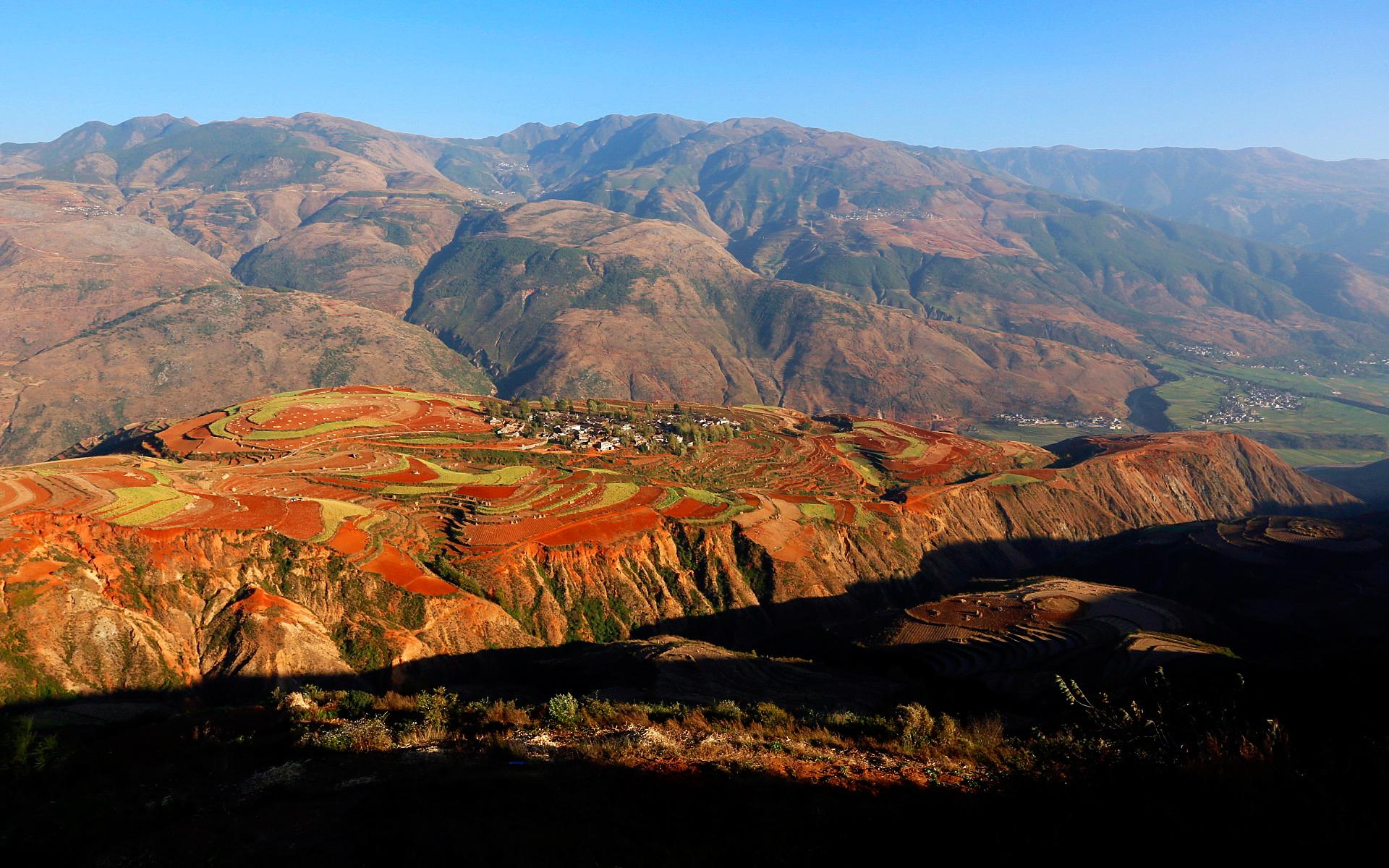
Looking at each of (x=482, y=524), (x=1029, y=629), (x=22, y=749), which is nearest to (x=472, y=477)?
(x=482, y=524)

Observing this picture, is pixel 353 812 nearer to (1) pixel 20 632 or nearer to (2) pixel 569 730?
(2) pixel 569 730

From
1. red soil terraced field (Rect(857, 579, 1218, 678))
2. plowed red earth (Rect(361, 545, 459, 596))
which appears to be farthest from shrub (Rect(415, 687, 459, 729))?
red soil terraced field (Rect(857, 579, 1218, 678))

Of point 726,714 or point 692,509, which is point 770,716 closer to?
point 726,714

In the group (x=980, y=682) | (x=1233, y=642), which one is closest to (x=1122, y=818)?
(x=980, y=682)

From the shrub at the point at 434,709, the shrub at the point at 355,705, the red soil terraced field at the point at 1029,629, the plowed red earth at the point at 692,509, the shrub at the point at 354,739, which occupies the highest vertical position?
the shrub at the point at 354,739

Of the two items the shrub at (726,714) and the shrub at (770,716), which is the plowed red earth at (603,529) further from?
the shrub at (770,716)

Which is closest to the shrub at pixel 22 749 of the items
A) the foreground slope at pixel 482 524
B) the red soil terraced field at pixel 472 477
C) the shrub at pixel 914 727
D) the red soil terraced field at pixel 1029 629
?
the shrub at pixel 914 727
